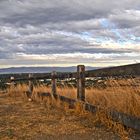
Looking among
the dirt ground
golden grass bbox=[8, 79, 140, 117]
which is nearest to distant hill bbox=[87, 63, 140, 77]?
golden grass bbox=[8, 79, 140, 117]

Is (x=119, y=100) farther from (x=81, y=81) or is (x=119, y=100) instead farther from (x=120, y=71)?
(x=81, y=81)

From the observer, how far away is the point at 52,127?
8617mm

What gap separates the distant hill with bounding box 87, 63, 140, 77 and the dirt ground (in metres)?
1.03

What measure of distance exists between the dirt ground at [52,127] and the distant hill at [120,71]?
1.03 meters

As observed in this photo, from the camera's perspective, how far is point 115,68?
8.36 meters

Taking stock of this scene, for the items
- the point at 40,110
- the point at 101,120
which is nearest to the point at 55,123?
the point at 101,120

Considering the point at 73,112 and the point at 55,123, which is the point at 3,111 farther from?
the point at 55,123

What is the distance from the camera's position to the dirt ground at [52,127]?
7.63 meters

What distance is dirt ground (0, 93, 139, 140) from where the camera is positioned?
25.0 ft

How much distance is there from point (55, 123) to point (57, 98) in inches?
164

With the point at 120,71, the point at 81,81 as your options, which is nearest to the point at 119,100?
the point at 120,71

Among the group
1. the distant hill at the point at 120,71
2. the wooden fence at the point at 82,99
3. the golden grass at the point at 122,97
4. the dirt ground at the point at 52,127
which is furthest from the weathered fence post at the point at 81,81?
the distant hill at the point at 120,71

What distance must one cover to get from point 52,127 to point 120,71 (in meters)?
1.85

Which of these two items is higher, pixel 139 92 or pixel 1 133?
pixel 139 92
